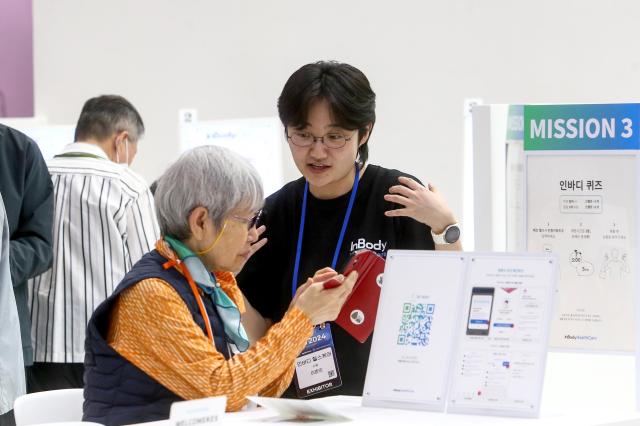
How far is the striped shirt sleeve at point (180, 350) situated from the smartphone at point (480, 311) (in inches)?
14.5

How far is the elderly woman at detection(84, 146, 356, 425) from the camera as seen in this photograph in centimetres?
189

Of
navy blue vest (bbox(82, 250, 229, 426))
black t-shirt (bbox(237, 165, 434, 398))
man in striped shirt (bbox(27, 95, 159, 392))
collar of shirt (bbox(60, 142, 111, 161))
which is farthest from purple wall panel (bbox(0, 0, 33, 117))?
navy blue vest (bbox(82, 250, 229, 426))

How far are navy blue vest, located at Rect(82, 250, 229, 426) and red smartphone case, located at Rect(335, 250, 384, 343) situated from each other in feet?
1.48

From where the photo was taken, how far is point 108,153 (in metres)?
4.04

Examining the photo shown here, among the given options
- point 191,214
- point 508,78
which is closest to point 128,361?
point 191,214

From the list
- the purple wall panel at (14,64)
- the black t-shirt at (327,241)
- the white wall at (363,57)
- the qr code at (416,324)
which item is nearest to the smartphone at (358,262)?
the black t-shirt at (327,241)

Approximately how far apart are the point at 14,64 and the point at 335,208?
4.99m

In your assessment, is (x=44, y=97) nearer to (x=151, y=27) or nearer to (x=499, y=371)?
(x=151, y=27)

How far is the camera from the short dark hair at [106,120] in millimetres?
3988

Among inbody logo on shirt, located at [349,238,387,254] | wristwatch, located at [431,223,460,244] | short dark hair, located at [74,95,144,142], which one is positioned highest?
short dark hair, located at [74,95,144,142]

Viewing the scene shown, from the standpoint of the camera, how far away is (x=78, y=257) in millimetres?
3596

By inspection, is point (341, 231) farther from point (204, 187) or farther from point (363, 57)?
point (363, 57)

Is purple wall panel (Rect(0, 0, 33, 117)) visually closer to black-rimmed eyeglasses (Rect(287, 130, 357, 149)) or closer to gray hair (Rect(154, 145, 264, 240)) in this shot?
black-rimmed eyeglasses (Rect(287, 130, 357, 149))

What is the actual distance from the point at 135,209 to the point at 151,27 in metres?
2.94
